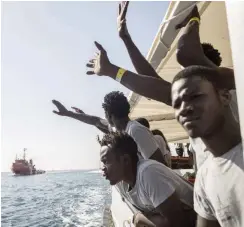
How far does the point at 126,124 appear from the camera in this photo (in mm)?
3197

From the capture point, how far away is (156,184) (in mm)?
2111

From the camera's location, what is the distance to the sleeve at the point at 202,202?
1490 mm

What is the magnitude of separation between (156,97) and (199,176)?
603 millimetres

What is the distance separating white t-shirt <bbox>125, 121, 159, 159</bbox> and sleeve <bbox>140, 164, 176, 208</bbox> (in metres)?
0.61

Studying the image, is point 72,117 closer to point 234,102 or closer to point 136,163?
point 136,163

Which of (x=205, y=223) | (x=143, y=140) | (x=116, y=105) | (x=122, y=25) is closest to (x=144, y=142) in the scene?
(x=143, y=140)

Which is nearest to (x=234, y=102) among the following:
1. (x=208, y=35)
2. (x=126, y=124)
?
(x=126, y=124)

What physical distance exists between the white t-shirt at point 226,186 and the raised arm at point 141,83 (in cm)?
58

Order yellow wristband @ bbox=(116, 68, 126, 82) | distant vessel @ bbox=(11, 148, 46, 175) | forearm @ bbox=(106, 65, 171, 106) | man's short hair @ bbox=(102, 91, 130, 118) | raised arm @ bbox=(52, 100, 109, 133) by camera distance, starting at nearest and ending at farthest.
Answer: forearm @ bbox=(106, 65, 171, 106) → yellow wristband @ bbox=(116, 68, 126, 82) → man's short hair @ bbox=(102, 91, 130, 118) → raised arm @ bbox=(52, 100, 109, 133) → distant vessel @ bbox=(11, 148, 46, 175)

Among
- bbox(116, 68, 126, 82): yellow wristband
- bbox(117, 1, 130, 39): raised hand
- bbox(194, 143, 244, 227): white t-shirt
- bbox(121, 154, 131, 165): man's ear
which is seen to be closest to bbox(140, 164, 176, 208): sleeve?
bbox(121, 154, 131, 165): man's ear

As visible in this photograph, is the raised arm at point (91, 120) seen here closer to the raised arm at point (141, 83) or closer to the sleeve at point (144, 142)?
the sleeve at point (144, 142)

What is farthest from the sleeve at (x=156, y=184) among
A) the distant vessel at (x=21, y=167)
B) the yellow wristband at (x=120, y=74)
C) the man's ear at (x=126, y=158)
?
the distant vessel at (x=21, y=167)

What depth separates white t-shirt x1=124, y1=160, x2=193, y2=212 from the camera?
Answer: 208cm

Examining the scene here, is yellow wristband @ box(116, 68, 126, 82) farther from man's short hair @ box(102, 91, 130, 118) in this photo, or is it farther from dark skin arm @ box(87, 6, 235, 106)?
man's short hair @ box(102, 91, 130, 118)
